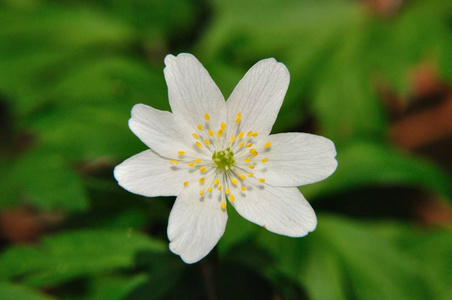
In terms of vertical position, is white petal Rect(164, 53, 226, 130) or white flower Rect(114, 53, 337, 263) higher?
white petal Rect(164, 53, 226, 130)

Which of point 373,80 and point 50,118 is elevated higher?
point 373,80

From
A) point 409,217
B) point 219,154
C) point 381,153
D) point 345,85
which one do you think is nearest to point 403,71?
point 345,85

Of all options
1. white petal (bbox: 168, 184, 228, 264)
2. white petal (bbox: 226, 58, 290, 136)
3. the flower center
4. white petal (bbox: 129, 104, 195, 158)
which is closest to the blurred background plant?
white petal (bbox: 168, 184, 228, 264)

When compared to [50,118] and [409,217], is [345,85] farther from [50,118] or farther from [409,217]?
[50,118]

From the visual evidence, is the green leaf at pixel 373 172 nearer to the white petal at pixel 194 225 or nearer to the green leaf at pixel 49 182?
the white petal at pixel 194 225

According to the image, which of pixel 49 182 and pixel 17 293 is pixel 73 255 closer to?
pixel 17 293

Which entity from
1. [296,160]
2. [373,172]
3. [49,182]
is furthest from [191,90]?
[373,172]

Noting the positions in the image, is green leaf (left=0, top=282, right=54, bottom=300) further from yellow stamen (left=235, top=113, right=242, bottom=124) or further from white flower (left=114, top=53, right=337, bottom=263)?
yellow stamen (left=235, top=113, right=242, bottom=124)
